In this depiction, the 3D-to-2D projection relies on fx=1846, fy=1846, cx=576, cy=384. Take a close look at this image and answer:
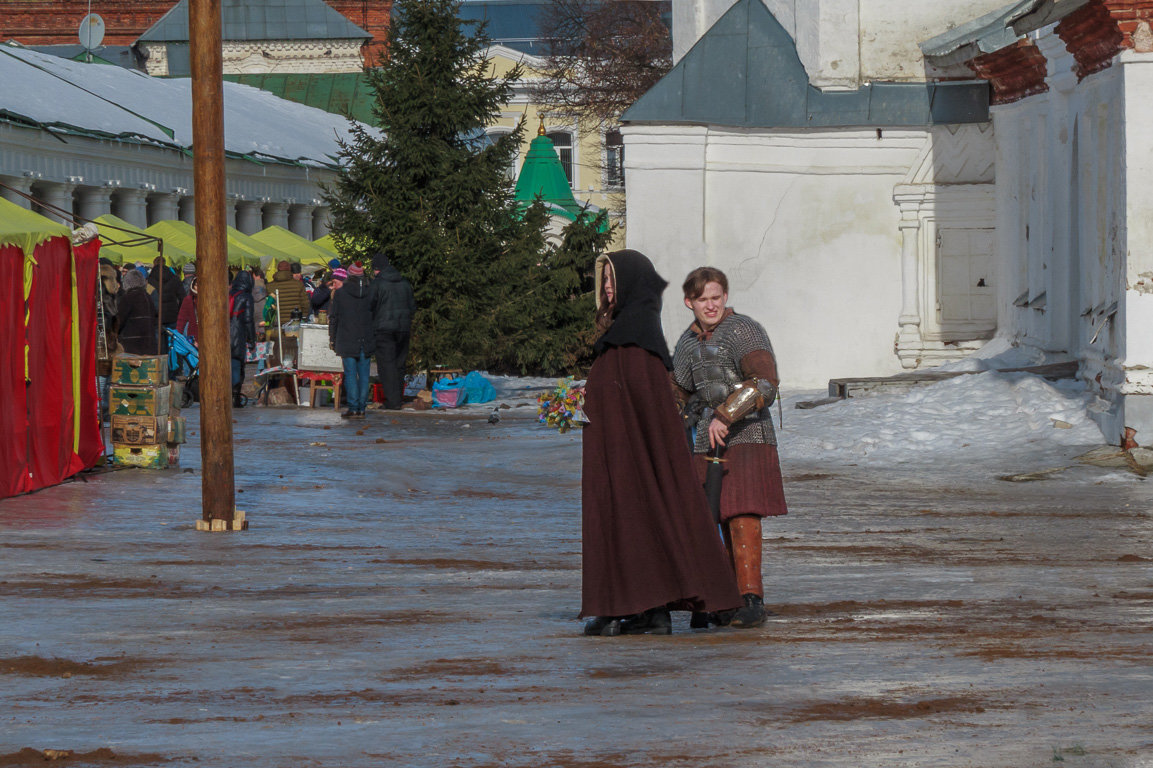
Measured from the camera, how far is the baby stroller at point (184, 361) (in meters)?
22.9

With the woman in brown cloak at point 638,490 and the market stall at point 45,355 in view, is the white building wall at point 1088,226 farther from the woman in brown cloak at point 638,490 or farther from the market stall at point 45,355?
the market stall at point 45,355

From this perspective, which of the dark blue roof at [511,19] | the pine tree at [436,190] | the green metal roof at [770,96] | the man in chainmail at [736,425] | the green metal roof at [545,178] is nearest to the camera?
the man in chainmail at [736,425]

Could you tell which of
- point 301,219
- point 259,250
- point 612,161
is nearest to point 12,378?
point 259,250

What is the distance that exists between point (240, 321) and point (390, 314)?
2.77 m

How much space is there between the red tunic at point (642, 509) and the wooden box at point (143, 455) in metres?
8.72

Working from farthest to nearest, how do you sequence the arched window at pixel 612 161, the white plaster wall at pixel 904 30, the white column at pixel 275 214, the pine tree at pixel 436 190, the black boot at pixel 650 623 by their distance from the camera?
1. the arched window at pixel 612 161
2. the white column at pixel 275 214
3. the pine tree at pixel 436 190
4. the white plaster wall at pixel 904 30
5. the black boot at pixel 650 623

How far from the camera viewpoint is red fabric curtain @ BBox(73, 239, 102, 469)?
15.3m

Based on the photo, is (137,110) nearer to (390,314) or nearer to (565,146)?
(390,314)

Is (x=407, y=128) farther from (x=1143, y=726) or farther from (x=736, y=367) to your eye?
(x=1143, y=726)

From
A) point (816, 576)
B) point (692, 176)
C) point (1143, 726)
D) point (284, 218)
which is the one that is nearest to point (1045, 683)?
point (1143, 726)

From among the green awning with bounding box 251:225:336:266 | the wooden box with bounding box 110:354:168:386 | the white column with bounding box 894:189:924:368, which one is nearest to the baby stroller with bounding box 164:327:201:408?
the wooden box with bounding box 110:354:168:386

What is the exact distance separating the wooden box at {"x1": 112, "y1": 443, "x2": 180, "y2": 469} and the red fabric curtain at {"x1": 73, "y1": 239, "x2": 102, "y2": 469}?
373 mm

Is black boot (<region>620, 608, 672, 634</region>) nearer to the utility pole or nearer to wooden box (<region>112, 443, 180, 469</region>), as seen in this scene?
the utility pole

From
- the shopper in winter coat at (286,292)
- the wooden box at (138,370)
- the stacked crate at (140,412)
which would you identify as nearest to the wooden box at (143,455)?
the stacked crate at (140,412)
